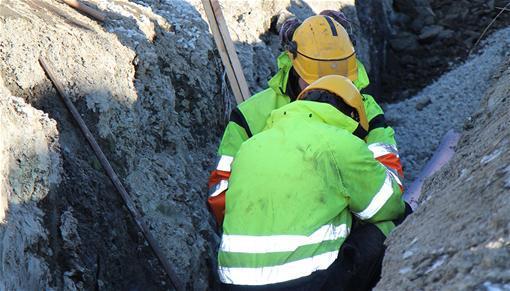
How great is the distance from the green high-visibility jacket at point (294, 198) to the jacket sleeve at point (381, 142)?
0.58 meters

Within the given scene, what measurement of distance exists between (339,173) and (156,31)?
2622 mm

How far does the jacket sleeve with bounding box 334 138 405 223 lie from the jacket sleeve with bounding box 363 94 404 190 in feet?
0.98

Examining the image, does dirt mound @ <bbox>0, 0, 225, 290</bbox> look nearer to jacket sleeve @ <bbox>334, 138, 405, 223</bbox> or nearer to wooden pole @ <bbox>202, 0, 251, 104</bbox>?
wooden pole @ <bbox>202, 0, 251, 104</bbox>

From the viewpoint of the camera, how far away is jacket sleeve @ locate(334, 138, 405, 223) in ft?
12.3

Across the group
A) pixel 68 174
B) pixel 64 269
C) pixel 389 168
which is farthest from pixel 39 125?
pixel 389 168

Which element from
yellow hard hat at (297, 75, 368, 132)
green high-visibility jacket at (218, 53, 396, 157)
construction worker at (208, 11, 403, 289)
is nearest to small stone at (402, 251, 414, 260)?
yellow hard hat at (297, 75, 368, 132)

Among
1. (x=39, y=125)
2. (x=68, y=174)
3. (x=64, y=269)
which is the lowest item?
(x=64, y=269)

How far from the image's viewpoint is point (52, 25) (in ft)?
16.4

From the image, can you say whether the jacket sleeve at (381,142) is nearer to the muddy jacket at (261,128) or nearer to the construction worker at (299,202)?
the muddy jacket at (261,128)

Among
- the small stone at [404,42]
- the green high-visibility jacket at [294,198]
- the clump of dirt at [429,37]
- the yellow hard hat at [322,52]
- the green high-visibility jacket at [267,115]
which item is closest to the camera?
the green high-visibility jacket at [294,198]

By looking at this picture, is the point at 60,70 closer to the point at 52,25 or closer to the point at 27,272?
the point at 52,25

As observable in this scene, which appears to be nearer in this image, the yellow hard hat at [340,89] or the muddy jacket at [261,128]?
the yellow hard hat at [340,89]

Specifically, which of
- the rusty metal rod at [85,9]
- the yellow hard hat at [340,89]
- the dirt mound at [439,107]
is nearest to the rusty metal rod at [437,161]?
the dirt mound at [439,107]

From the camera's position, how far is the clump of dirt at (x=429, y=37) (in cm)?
1102
